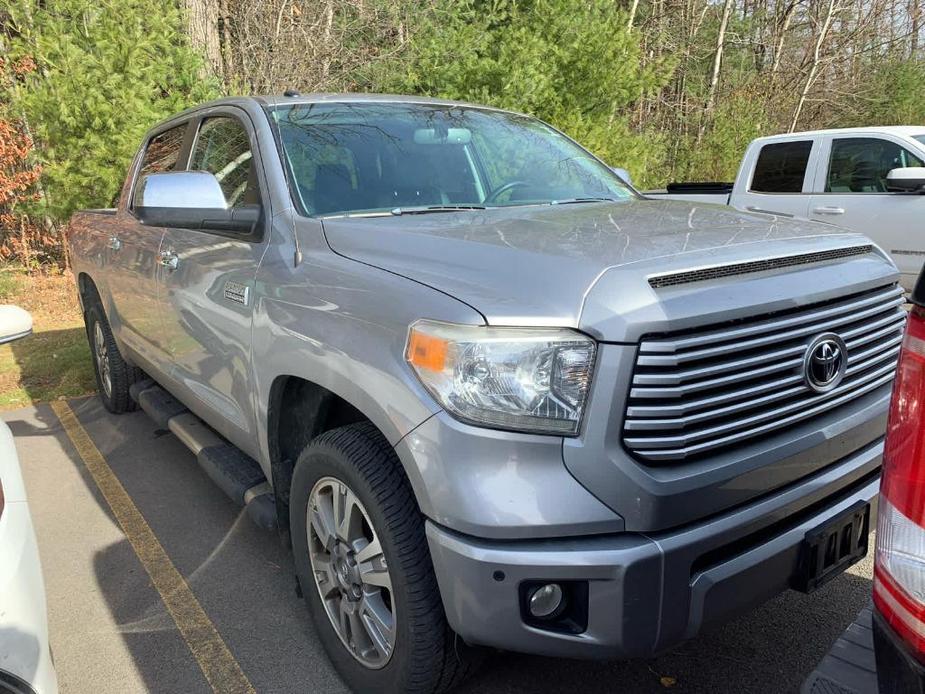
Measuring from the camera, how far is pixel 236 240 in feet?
10.1

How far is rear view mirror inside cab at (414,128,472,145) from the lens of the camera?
11.3 ft

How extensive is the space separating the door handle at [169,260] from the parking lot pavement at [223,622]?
1289mm

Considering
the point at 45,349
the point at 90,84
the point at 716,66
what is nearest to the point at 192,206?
the point at 45,349

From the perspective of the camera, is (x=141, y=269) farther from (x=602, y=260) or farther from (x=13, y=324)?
(x=602, y=260)

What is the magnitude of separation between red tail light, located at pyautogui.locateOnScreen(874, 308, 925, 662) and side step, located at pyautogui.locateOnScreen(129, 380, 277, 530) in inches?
85.2

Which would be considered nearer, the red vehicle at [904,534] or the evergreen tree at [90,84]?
the red vehicle at [904,534]

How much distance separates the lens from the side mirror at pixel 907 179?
22.7ft

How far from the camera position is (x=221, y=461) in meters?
3.43

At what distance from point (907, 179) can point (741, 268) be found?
6.01 m

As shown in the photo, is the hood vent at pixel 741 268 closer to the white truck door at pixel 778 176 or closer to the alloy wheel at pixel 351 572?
the alloy wheel at pixel 351 572

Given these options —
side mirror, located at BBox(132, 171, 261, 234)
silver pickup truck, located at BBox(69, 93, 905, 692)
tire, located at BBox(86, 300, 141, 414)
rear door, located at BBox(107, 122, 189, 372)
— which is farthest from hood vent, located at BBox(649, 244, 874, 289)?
tire, located at BBox(86, 300, 141, 414)

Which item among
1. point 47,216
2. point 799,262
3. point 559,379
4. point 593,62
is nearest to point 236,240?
point 559,379

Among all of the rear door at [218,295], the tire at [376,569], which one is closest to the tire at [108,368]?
the rear door at [218,295]

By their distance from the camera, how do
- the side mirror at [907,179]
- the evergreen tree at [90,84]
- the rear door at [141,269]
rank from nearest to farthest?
the rear door at [141,269], the side mirror at [907,179], the evergreen tree at [90,84]
